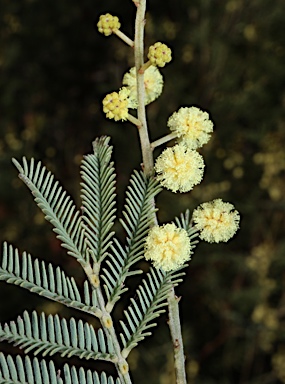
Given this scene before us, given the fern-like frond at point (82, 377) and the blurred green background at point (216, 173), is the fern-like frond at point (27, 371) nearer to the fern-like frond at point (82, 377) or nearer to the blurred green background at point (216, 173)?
the fern-like frond at point (82, 377)

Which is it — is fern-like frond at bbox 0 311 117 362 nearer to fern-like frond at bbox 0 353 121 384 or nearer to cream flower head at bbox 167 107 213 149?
fern-like frond at bbox 0 353 121 384

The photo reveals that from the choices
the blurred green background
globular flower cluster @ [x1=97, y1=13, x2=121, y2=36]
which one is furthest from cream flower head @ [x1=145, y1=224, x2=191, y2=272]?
the blurred green background

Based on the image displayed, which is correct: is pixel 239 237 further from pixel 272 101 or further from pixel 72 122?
pixel 72 122

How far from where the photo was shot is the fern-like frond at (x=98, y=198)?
0.34m

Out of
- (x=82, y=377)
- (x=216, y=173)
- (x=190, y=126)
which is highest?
(x=216, y=173)

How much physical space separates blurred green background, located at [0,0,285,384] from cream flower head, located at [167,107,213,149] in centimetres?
100

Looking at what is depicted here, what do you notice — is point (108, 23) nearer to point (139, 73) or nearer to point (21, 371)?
point (139, 73)

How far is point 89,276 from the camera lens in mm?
334

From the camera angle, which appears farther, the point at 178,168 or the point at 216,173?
the point at 216,173

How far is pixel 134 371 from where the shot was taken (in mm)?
1370

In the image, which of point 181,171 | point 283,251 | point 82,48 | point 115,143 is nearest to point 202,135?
point 181,171

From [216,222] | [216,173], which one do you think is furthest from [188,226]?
[216,173]

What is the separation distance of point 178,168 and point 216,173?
3.70 ft

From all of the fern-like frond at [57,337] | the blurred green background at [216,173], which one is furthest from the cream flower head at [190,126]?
the blurred green background at [216,173]
